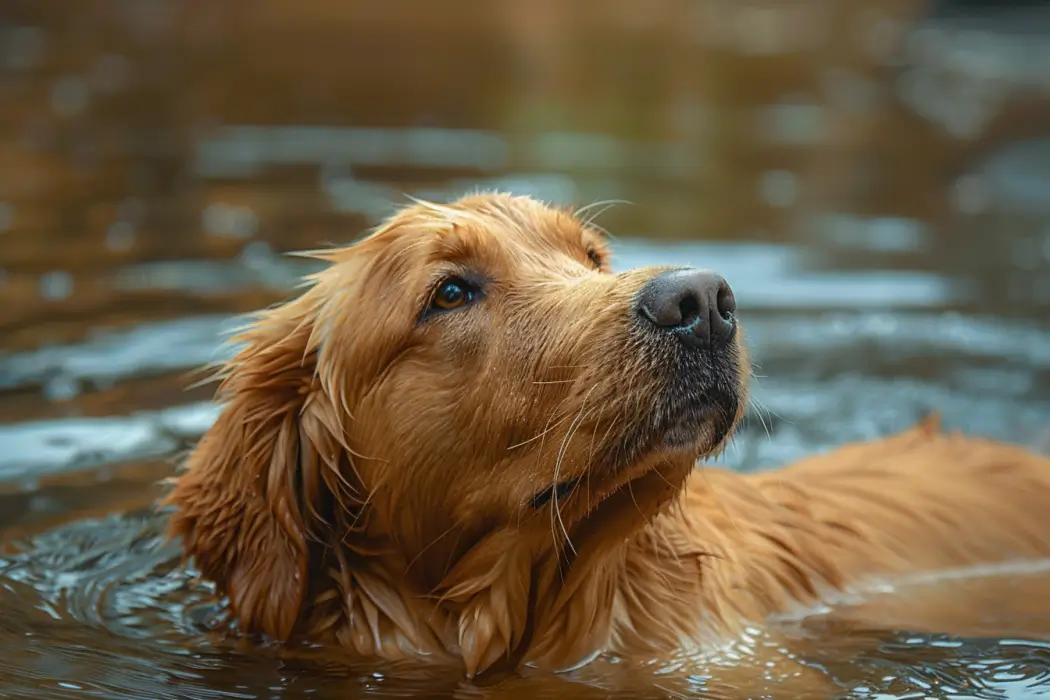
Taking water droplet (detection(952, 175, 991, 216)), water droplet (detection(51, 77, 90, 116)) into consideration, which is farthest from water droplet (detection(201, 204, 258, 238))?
water droplet (detection(952, 175, 991, 216))

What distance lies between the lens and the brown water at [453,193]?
5250 mm

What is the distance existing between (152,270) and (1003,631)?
6.83 metres

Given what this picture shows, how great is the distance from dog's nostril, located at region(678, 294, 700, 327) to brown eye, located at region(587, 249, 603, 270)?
1071 mm

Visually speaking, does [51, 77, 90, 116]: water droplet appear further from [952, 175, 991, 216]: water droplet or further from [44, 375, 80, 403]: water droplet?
[44, 375, 80, 403]: water droplet

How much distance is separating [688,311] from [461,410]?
829 millimetres

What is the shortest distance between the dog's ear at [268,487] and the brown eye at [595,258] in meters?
1.00

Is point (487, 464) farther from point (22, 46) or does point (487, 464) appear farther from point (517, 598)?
point (22, 46)

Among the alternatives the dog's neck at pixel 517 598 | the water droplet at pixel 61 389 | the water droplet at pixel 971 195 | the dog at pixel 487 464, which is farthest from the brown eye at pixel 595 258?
the water droplet at pixel 971 195

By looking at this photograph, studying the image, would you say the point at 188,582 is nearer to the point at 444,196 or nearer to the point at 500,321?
the point at 500,321

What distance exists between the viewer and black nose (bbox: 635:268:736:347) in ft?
14.1

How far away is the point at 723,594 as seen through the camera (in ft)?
16.8

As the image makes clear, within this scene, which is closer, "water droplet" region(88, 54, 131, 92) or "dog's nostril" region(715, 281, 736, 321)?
"dog's nostril" region(715, 281, 736, 321)

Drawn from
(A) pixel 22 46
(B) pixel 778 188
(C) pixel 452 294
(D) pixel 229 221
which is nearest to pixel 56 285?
(D) pixel 229 221

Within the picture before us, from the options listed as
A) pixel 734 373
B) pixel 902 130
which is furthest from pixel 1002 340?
pixel 902 130
